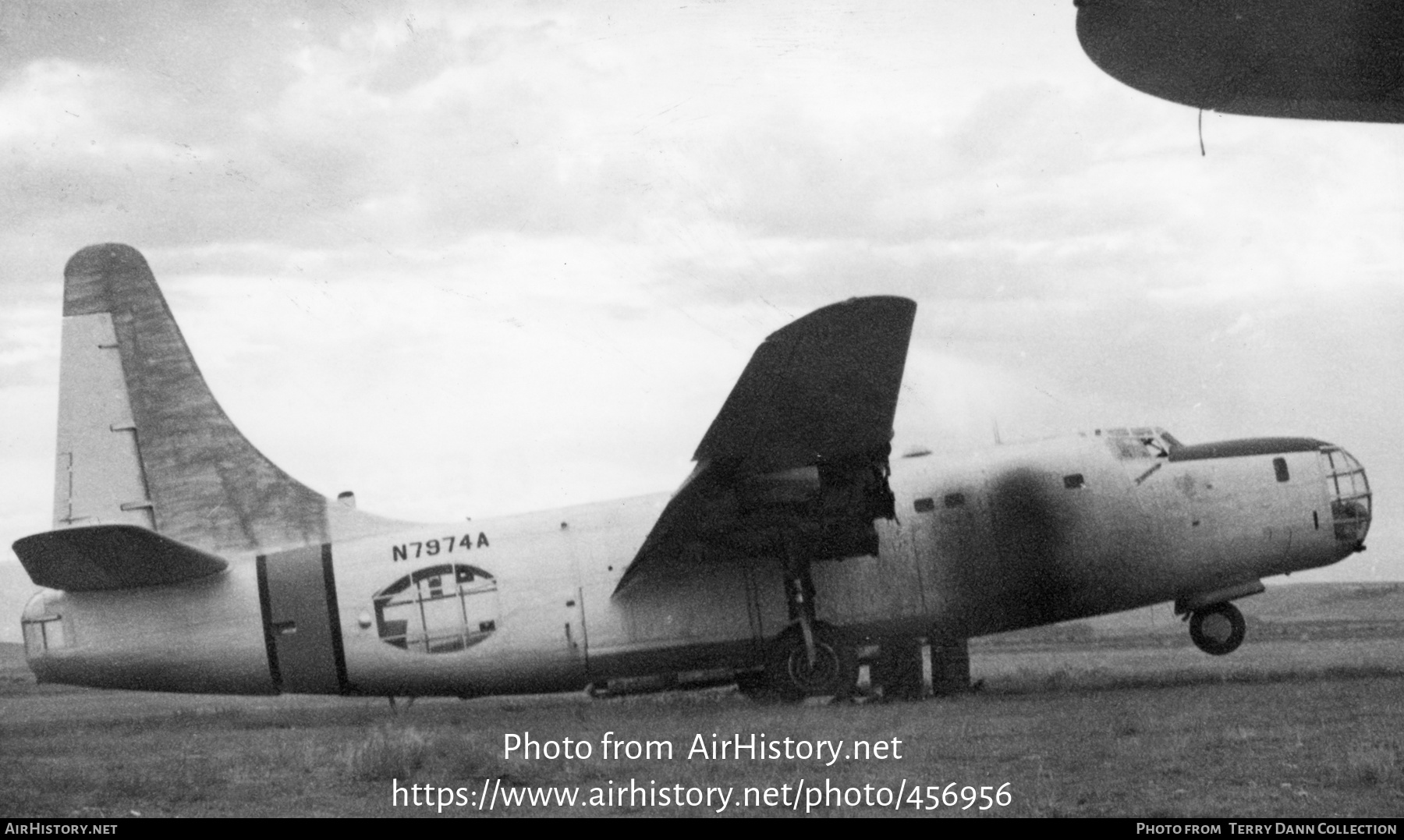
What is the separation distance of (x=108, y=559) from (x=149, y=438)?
170cm

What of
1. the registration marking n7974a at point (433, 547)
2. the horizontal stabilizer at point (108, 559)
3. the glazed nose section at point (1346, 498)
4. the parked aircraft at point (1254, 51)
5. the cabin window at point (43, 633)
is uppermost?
the parked aircraft at point (1254, 51)

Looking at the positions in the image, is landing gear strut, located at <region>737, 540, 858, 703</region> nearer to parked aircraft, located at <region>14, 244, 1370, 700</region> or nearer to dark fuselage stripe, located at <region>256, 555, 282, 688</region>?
parked aircraft, located at <region>14, 244, 1370, 700</region>

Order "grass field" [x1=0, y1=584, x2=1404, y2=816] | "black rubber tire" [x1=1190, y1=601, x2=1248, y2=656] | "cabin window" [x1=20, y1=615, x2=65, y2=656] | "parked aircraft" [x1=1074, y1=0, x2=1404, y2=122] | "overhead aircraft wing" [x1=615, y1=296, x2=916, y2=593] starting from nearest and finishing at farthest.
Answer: "parked aircraft" [x1=1074, y1=0, x2=1404, y2=122] → "grass field" [x1=0, y1=584, x2=1404, y2=816] → "overhead aircraft wing" [x1=615, y1=296, x2=916, y2=593] → "cabin window" [x1=20, y1=615, x2=65, y2=656] → "black rubber tire" [x1=1190, y1=601, x2=1248, y2=656]

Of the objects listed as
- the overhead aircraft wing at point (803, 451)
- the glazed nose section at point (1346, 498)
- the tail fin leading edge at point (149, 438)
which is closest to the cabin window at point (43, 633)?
the tail fin leading edge at point (149, 438)

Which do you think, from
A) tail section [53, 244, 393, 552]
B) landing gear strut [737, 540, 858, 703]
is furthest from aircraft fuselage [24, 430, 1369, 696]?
tail section [53, 244, 393, 552]

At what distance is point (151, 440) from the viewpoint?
1522 centimetres

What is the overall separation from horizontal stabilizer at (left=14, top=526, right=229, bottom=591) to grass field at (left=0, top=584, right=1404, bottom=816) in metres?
1.65

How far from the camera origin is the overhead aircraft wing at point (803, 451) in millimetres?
12711

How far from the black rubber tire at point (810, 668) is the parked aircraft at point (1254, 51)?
32.2 feet

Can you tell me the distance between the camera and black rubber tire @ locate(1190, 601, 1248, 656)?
52.5 feet

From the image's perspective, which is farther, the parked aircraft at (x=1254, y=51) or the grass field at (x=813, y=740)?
the grass field at (x=813, y=740)

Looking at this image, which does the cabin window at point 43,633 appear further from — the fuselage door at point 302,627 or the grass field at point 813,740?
the fuselage door at point 302,627

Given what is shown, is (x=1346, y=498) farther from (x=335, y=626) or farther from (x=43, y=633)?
(x=43, y=633)
